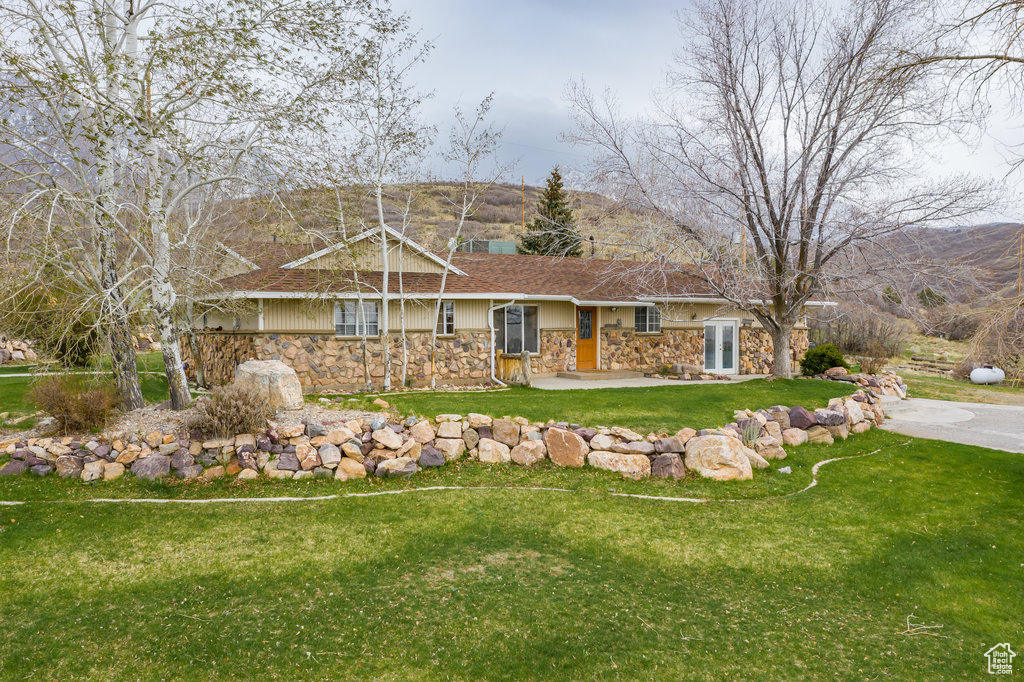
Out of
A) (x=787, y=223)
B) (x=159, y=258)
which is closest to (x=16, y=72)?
(x=159, y=258)

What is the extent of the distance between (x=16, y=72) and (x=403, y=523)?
740 cm

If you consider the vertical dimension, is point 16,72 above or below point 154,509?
above

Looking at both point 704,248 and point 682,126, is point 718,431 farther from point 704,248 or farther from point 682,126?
point 682,126

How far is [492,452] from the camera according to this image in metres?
8.28

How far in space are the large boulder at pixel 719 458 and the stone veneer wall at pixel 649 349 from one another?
1090 centimetres

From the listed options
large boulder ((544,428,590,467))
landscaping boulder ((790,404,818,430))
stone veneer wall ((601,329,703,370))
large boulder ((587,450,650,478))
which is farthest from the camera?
stone veneer wall ((601,329,703,370))

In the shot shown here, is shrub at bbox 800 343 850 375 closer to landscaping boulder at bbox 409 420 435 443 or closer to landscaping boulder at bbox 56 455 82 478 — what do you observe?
landscaping boulder at bbox 409 420 435 443

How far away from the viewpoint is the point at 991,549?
539 centimetres

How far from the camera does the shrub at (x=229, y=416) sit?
778cm

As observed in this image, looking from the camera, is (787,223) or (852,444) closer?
(852,444)

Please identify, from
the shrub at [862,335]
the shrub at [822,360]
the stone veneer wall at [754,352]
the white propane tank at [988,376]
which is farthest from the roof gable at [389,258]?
the white propane tank at [988,376]

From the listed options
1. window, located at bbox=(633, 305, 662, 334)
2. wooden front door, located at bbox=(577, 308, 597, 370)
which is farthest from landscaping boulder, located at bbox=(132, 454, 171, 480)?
window, located at bbox=(633, 305, 662, 334)

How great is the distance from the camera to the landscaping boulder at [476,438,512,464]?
27.0ft

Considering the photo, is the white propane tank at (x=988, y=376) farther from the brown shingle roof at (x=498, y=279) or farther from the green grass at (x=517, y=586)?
the green grass at (x=517, y=586)
